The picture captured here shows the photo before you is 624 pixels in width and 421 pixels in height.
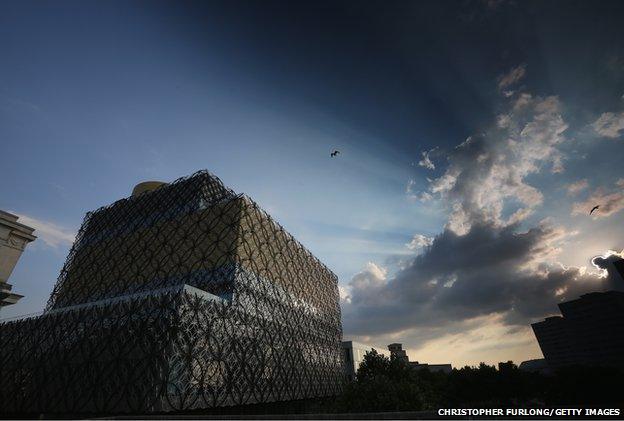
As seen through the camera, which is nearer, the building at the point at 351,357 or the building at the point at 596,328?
the building at the point at 351,357

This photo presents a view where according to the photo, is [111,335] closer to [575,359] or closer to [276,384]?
[276,384]

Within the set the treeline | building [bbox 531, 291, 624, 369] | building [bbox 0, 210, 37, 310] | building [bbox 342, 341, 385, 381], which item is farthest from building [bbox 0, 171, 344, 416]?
building [bbox 531, 291, 624, 369]

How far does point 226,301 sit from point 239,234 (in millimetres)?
9585

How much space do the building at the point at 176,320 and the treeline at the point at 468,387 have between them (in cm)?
1168

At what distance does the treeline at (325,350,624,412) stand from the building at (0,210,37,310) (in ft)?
82.5

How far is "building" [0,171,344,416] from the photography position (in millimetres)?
27797

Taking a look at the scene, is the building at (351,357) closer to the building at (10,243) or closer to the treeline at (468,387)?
the treeline at (468,387)

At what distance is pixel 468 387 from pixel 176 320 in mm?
47081

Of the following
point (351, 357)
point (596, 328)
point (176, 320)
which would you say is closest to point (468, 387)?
point (351, 357)

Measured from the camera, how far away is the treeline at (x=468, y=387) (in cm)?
2423

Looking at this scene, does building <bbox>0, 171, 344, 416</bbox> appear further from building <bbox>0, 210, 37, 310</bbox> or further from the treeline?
the treeline

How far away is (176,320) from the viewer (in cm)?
2864

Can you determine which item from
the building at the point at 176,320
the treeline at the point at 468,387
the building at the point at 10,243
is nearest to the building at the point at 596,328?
the treeline at the point at 468,387

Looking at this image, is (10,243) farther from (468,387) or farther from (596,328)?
(596,328)
